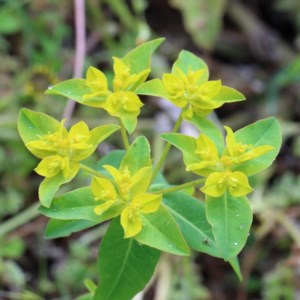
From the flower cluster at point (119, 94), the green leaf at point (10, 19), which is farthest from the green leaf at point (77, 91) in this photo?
the green leaf at point (10, 19)

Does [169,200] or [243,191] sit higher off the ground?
[243,191]

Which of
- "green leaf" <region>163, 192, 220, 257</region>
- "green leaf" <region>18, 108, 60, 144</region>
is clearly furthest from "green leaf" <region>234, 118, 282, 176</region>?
"green leaf" <region>18, 108, 60, 144</region>

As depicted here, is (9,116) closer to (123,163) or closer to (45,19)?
(45,19)

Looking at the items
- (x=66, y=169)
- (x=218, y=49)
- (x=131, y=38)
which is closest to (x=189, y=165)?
(x=66, y=169)

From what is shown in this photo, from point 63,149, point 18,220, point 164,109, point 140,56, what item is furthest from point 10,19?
point 63,149

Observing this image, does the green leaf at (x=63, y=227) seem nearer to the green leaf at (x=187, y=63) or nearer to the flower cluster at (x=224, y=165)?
the flower cluster at (x=224, y=165)

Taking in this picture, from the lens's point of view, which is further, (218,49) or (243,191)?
(218,49)

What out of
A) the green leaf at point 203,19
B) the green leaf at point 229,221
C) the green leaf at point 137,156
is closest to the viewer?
the green leaf at point 229,221
